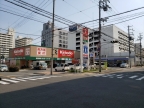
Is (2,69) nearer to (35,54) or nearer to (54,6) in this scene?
(35,54)

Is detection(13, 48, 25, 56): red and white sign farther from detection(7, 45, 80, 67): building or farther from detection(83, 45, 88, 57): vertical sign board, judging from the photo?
detection(83, 45, 88, 57): vertical sign board

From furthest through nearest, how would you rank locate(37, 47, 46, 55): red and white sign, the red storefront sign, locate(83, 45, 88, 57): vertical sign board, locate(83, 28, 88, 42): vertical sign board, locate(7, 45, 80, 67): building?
the red storefront sign
locate(37, 47, 46, 55): red and white sign
locate(7, 45, 80, 67): building
locate(83, 45, 88, 57): vertical sign board
locate(83, 28, 88, 42): vertical sign board

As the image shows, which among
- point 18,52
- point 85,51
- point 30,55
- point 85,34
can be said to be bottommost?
point 30,55

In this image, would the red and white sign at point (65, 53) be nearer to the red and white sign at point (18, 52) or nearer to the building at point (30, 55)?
the building at point (30, 55)

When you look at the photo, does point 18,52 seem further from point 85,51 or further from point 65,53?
point 85,51

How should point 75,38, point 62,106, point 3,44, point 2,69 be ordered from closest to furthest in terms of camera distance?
point 62,106 < point 2,69 < point 3,44 < point 75,38

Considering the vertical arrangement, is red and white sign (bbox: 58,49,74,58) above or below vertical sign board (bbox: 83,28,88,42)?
below

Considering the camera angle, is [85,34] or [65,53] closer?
[85,34]

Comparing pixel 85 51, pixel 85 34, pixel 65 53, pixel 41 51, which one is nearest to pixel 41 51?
pixel 41 51

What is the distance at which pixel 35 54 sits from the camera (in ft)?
131

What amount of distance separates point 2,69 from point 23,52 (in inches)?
447

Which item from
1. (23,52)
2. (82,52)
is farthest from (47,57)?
(82,52)

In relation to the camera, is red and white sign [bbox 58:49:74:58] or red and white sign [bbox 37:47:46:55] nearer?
red and white sign [bbox 37:47:46:55]

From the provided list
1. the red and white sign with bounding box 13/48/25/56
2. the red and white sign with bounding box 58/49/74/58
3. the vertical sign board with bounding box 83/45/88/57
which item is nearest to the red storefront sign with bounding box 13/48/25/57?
the red and white sign with bounding box 13/48/25/56
